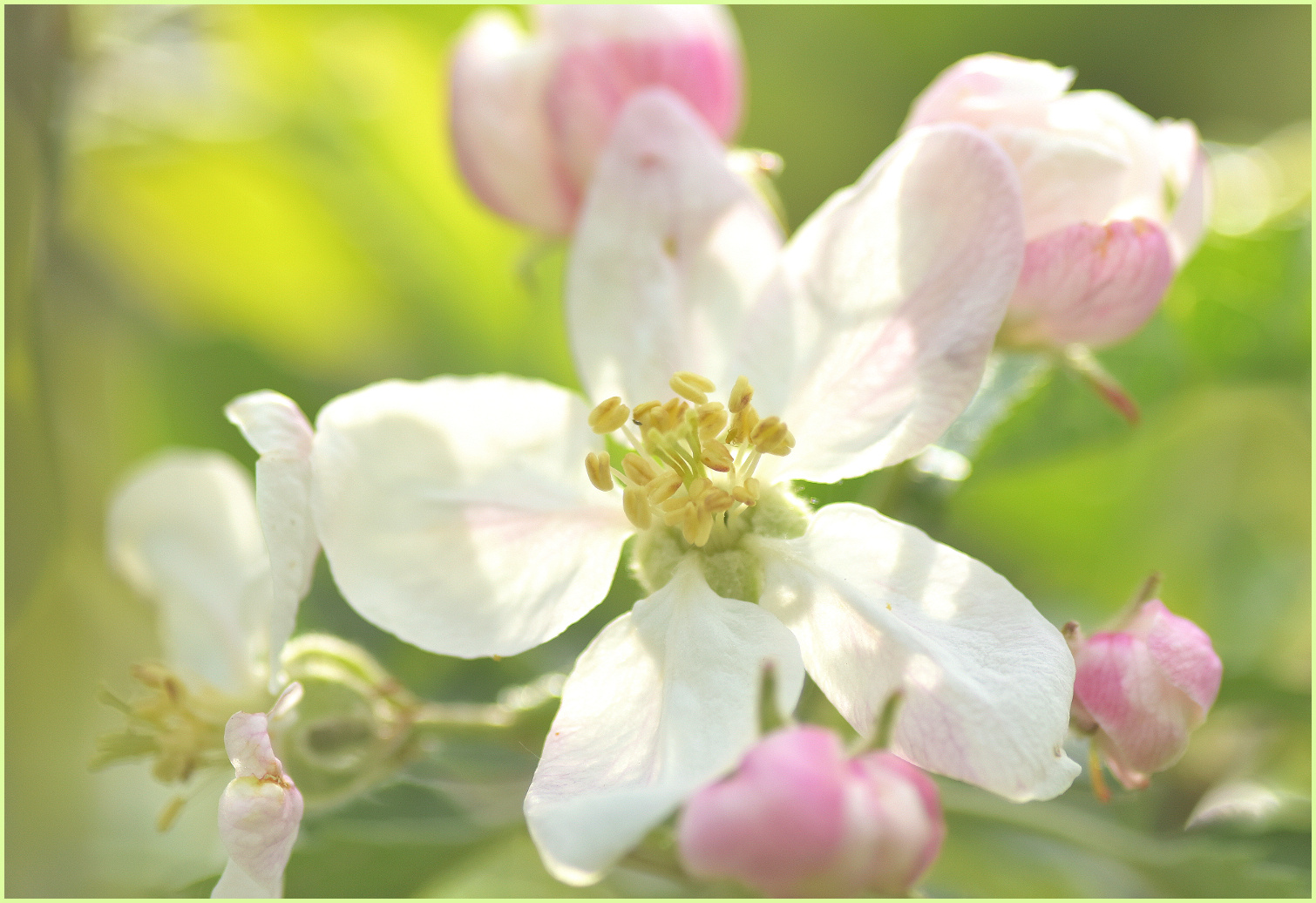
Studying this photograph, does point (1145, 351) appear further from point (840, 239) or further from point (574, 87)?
point (574, 87)

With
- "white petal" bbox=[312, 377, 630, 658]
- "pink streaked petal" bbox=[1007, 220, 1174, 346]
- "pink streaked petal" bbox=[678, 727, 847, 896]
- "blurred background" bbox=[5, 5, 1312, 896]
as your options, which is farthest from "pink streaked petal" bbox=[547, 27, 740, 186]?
"pink streaked petal" bbox=[678, 727, 847, 896]

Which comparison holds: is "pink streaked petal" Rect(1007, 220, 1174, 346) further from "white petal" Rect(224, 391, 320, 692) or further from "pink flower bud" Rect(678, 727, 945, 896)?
"white petal" Rect(224, 391, 320, 692)

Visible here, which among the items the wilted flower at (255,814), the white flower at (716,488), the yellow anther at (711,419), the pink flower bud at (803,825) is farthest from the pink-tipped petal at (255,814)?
the yellow anther at (711,419)

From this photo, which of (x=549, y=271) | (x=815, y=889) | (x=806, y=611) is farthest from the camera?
(x=549, y=271)

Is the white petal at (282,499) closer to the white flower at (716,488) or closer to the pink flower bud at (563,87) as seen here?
the white flower at (716,488)

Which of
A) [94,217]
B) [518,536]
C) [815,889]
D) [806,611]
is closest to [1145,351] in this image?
[806,611]
